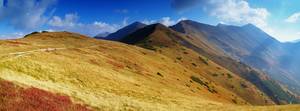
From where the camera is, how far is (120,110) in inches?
1414

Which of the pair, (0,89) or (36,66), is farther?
(36,66)

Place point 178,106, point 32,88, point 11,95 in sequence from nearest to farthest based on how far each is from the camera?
point 11,95, point 32,88, point 178,106

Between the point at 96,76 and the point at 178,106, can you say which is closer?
the point at 178,106

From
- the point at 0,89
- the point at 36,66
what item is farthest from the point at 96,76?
the point at 0,89

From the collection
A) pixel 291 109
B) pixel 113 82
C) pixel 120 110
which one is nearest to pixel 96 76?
pixel 113 82

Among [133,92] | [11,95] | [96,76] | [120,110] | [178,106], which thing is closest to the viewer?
[11,95]

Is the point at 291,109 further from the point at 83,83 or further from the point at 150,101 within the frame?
the point at 83,83

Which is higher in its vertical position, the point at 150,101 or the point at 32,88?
the point at 32,88

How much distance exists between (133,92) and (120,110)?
1548 cm

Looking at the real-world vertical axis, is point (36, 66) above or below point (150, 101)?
above

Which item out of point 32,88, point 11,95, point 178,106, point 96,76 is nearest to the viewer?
point 11,95

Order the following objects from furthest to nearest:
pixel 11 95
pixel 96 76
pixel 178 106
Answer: pixel 96 76 < pixel 178 106 < pixel 11 95

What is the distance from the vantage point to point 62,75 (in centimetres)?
4756

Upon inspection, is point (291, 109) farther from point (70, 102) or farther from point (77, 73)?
point (77, 73)
